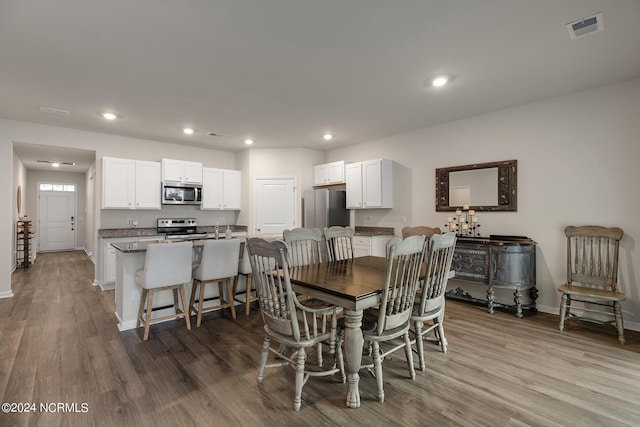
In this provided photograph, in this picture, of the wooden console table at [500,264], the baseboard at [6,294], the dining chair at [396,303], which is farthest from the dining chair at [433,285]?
the baseboard at [6,294]

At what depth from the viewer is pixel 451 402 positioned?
2002 millimetres

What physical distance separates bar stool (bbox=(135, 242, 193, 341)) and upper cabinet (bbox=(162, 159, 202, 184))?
2.81 m

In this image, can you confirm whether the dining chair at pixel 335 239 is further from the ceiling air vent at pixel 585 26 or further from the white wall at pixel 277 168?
the white wall at pixel 277 168

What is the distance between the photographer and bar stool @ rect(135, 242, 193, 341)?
2946 mm

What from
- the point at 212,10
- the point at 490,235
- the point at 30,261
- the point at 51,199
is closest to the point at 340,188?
the point at 490,235

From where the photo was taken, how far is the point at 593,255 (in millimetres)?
3469

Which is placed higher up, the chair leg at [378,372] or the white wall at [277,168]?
the white wall at [277,168]

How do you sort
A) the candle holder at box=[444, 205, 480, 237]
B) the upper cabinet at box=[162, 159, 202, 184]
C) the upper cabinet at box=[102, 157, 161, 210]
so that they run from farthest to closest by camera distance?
the upper cabinet at box=[162, 159, 202, 184]
the upper cabinet at box=[102, 157, 161, 210]
the candle holder at box=[444, 205, 480, 237]

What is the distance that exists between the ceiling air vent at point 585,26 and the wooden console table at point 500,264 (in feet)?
7.20

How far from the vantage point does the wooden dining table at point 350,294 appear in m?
1.93

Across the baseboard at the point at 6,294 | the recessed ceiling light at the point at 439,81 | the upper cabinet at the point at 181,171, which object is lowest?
the baseboard at the point at 6,294

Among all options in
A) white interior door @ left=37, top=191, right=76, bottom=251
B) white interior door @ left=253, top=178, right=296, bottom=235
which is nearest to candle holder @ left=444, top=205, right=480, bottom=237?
white interior door @ left=253, top=178, right=296, bottom=235

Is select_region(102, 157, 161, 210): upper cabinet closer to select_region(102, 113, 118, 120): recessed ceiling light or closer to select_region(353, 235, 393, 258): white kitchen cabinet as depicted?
select_region(102, 113, 118, 120): recessed ceiling light

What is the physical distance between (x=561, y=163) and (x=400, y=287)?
10.1ft
